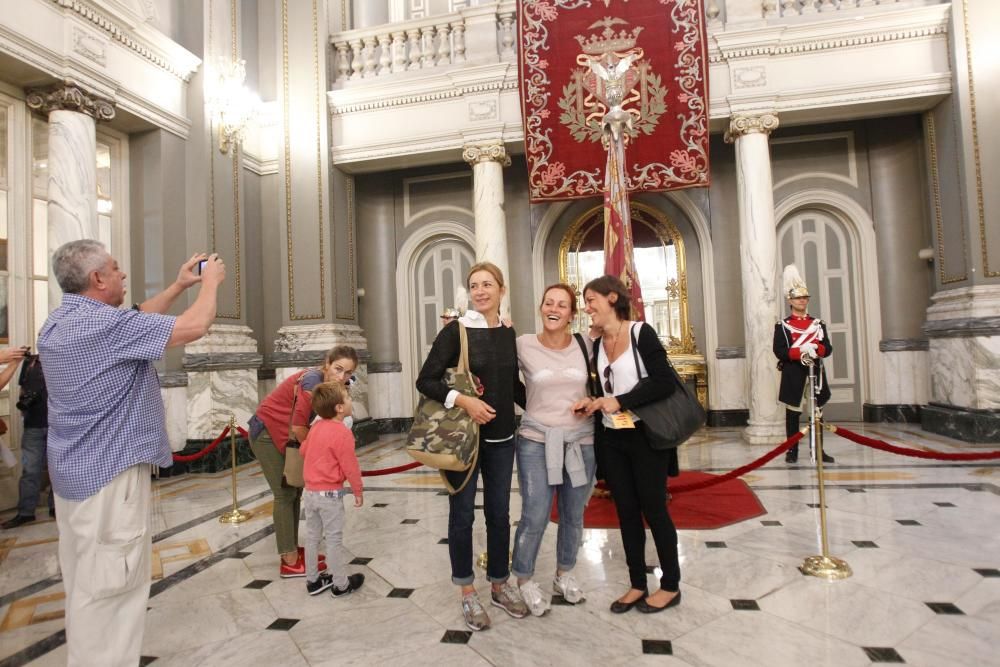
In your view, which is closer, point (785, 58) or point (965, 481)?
point (965, 481)

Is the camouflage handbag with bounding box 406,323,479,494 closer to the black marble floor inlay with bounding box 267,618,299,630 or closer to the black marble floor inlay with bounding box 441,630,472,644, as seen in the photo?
the black marble floor inlay with bounding box 441,630,472,644

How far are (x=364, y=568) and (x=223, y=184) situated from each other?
569 cm

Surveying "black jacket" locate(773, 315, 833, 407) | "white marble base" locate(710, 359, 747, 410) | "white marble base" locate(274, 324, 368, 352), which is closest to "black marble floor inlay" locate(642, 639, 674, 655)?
"black jacket" locate(773, 315, 833, 407)

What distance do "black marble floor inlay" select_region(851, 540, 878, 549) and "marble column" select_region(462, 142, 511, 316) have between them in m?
5.09

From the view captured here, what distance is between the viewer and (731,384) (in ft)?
27.7

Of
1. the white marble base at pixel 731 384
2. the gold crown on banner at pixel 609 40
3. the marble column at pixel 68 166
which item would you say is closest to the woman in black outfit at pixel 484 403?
the marble column at pixel 68 166

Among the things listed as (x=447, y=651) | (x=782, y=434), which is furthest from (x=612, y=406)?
(x=782, y=434)

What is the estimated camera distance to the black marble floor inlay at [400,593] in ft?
9.86

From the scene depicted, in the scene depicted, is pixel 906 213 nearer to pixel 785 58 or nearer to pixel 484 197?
pixel 785 58

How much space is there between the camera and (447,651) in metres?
2.43

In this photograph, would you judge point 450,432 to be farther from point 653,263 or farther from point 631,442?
point 653,263

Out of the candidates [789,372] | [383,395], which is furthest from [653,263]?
[383,395]

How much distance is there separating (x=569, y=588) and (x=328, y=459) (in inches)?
52.0

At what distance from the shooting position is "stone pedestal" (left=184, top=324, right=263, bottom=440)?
657 centimetres
